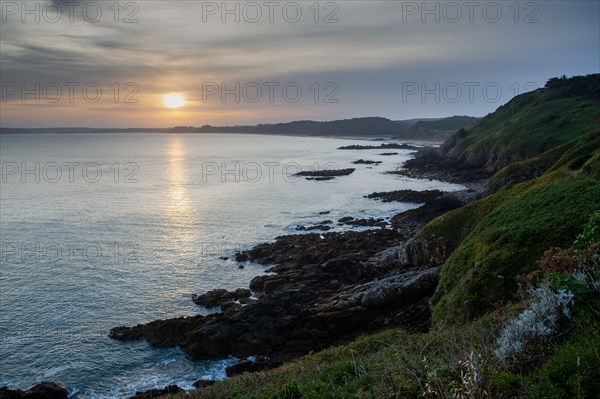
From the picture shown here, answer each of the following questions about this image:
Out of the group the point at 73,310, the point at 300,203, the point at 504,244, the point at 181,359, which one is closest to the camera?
the point at 504,244

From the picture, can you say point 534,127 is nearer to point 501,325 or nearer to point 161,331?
point 161,331

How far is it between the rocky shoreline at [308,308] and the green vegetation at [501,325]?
2.75 m

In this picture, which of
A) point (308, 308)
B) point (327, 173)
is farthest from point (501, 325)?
point (327, 173)

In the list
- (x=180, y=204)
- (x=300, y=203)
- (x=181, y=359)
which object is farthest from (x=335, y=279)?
(x=180, y=204)

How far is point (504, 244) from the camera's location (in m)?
21.5

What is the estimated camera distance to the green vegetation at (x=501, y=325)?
816cm

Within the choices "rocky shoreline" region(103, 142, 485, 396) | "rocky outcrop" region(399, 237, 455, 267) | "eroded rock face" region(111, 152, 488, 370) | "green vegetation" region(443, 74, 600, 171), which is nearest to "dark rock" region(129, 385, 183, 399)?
"rocky shoreline" region(103, 142, 485, 396)

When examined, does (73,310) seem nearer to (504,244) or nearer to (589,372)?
(504,244)

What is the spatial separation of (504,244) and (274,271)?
71.4 feet

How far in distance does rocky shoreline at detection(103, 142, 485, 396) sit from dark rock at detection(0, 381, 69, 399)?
5.80m

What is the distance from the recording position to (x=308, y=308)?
28.4 m

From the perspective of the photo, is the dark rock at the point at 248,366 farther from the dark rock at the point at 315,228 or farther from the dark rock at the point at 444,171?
the dark rock at the point at 444,171

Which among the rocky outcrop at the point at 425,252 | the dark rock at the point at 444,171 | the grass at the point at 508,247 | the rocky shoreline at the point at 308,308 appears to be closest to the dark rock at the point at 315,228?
the rocky shoreline at the point at 308,308

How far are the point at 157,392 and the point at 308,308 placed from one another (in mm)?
10718
